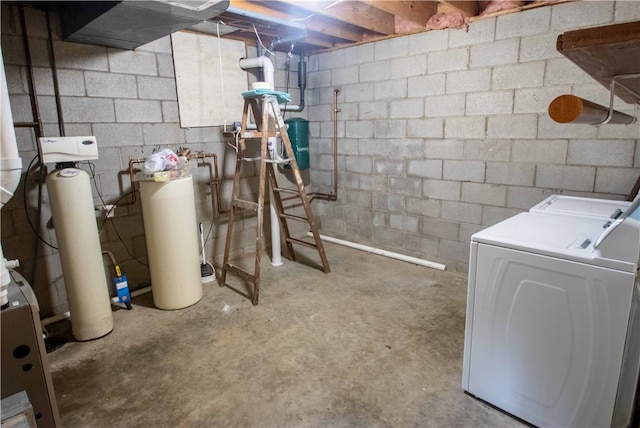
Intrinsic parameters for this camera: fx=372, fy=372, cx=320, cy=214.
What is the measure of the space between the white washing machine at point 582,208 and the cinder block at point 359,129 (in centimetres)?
182

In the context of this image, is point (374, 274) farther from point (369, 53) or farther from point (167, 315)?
point (369, 53)

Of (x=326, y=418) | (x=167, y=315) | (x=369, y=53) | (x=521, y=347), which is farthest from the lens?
(x=369, y=53)

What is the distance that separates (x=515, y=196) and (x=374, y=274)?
50.6 inches

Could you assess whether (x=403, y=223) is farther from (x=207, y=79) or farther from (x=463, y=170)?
(x=207, y=79)

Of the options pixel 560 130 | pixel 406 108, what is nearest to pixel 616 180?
pixel 560 130

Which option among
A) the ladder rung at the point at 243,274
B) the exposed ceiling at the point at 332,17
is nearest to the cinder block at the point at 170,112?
the exposed ceiling at the point at 332,17

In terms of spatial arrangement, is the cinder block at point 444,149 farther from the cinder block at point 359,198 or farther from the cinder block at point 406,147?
the cinder block at point 359,198

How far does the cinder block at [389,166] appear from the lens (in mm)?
3501

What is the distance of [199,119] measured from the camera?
3.23 metres

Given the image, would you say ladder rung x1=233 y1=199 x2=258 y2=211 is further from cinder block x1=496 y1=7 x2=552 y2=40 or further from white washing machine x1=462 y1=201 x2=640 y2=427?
cinder block x1=496 y1=7 x2=552 y2=40

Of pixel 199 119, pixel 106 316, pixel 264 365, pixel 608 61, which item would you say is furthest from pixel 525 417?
pixel 199 119

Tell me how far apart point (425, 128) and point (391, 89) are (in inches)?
19.6

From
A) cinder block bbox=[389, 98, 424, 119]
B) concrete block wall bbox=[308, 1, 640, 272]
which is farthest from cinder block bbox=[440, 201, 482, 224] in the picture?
cinder block bbox=[389, 98, 424, 119]

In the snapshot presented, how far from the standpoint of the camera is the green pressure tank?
3.81 metres
